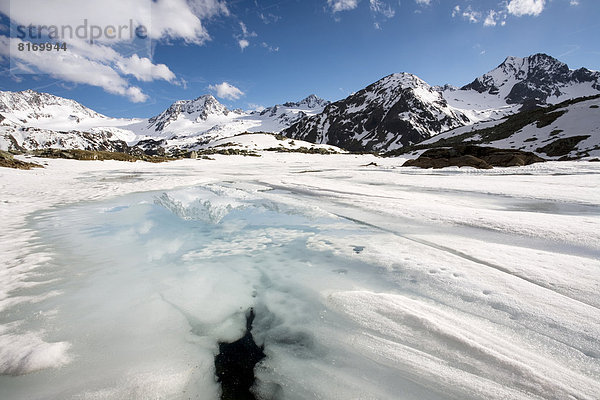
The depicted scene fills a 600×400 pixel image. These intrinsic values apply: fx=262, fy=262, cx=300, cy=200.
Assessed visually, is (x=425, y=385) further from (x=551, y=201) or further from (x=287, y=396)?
(x=551, y=201)

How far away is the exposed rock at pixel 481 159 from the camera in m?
16.8

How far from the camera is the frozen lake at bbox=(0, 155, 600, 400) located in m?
1.67

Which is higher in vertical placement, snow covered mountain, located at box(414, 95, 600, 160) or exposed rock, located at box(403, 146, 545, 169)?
snow covered mountain, located at box(414, 95, 600, 160)

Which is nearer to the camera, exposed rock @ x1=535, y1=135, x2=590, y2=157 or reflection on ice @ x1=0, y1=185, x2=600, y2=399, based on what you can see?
reflection on ice @ x1=0, y1=185, x2=600, y2=399

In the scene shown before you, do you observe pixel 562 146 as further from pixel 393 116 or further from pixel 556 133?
pixel 393 116

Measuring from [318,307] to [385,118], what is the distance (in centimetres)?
14924

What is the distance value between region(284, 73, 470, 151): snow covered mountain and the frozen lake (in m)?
126

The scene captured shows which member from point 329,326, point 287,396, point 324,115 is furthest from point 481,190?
point 324,115

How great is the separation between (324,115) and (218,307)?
574 feet

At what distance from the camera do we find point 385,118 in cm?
13788

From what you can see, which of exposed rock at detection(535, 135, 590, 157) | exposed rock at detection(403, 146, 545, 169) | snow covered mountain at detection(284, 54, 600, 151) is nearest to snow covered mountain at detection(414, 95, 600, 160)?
exposed rock at detection(535, 135, 590, 157)

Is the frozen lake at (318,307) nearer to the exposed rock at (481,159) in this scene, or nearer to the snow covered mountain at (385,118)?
the exposed rock at (481,159)

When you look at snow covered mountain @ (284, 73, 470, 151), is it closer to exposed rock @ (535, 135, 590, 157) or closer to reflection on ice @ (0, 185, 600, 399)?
exposed rock @ (535, 135, 590, 157)

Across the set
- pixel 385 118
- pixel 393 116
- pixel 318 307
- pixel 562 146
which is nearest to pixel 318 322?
pixel 318 307
